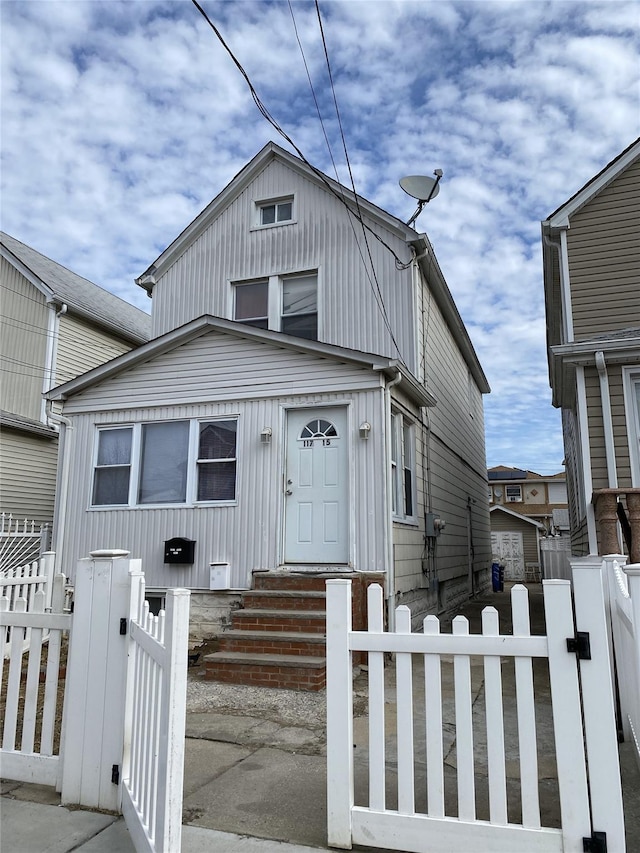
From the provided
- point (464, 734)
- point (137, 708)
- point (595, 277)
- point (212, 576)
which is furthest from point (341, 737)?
point (595, 277)

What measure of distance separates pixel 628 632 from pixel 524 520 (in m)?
27.7

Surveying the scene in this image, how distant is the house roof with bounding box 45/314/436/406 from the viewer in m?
8.23

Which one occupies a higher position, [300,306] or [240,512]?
[300,306]

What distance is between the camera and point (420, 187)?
30.4ft

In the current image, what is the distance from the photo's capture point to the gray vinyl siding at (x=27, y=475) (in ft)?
44.7

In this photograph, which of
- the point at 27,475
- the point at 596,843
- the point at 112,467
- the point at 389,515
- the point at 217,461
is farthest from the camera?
the point at 27,475

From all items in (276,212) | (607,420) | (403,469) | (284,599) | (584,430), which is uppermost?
(276,212)

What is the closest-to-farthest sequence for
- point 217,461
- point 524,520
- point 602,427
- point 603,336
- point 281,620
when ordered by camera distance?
1. point 281,620
2. point 602,427
3. point 603,336
4. point 217,461
5. point 524,520

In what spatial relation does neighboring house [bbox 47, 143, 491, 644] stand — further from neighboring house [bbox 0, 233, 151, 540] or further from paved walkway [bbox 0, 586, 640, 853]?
neighboring house [bbox 0, 233, 151, 540]

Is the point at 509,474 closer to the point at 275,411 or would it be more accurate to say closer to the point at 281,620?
the point at 275,411

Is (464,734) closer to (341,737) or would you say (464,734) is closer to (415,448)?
(341,737)

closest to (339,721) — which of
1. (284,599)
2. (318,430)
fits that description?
(284,599)

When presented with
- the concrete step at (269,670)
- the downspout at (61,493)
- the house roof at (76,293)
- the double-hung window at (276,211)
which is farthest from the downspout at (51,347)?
the concrete step at (269,670)

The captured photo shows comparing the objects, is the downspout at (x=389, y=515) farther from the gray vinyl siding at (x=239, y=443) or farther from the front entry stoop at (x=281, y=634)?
the front entry stoop at (x=281, y=634)
